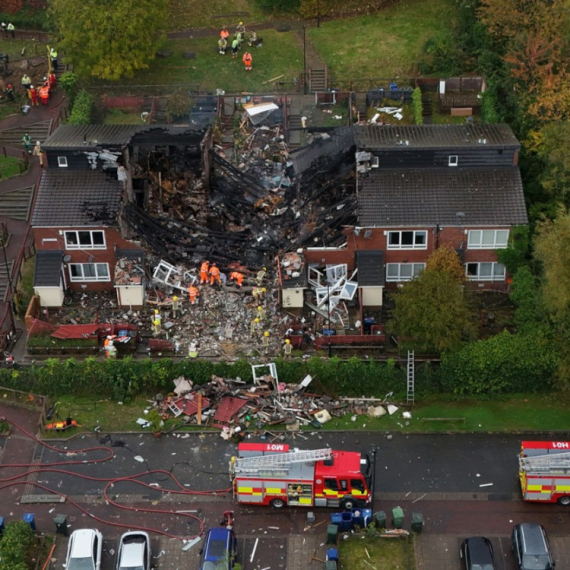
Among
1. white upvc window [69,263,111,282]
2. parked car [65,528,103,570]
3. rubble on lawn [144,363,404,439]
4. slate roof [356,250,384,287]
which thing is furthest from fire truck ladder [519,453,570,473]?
white upvc window [69,263,111,282]

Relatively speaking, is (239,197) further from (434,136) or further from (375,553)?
(375,553)

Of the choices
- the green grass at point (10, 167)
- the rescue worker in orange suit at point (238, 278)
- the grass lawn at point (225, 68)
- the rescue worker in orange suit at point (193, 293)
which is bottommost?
the rescue worker in orange suit at point (193, 293)

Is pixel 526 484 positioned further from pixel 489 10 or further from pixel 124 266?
pixel 489 10

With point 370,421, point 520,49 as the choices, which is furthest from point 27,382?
point 520,49

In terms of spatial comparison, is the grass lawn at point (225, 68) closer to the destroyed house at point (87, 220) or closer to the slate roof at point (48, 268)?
the destroyed house at point (87, 220)

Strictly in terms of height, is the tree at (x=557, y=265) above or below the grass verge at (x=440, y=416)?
above

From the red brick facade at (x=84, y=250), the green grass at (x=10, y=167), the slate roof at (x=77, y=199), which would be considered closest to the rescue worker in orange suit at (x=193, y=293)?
the red brick facade at (x=84, y=250)
